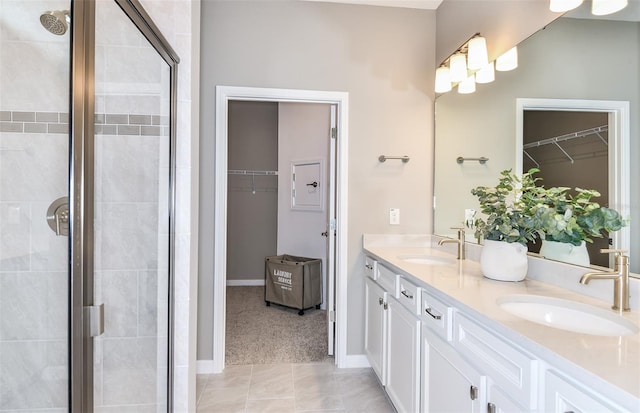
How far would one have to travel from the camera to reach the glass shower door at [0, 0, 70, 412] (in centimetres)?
100

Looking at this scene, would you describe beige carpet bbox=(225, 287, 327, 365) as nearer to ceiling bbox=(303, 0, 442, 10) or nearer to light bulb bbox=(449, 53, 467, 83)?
light bulb bbox=(449, 53, 467, 83)

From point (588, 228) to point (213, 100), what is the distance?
2241 millimetres

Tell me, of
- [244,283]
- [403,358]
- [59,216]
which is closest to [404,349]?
[403,358]

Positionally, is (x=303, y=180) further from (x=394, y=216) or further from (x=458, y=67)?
(x=458, y=67)

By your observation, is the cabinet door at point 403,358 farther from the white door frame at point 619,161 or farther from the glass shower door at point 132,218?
the glass shower door at point 132,218

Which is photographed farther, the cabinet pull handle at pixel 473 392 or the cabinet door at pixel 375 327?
the cabinet door at pixel 375 327

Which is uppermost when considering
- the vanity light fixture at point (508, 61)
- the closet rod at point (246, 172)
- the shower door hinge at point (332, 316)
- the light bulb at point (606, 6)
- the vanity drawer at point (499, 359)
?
the vanity light fixture at point (508, 61)

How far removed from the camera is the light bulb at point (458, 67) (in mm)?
2012

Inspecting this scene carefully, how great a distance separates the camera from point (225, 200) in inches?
89.0

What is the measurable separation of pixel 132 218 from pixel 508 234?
166 cm

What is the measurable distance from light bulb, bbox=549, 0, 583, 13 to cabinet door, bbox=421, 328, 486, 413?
4.86ft

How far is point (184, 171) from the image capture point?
1.49 meters

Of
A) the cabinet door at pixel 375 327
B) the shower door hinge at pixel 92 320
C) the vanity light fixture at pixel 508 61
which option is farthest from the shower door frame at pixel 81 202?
the vanity light fixture at pixel 508 61

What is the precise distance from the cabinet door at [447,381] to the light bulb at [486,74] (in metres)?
1.49
